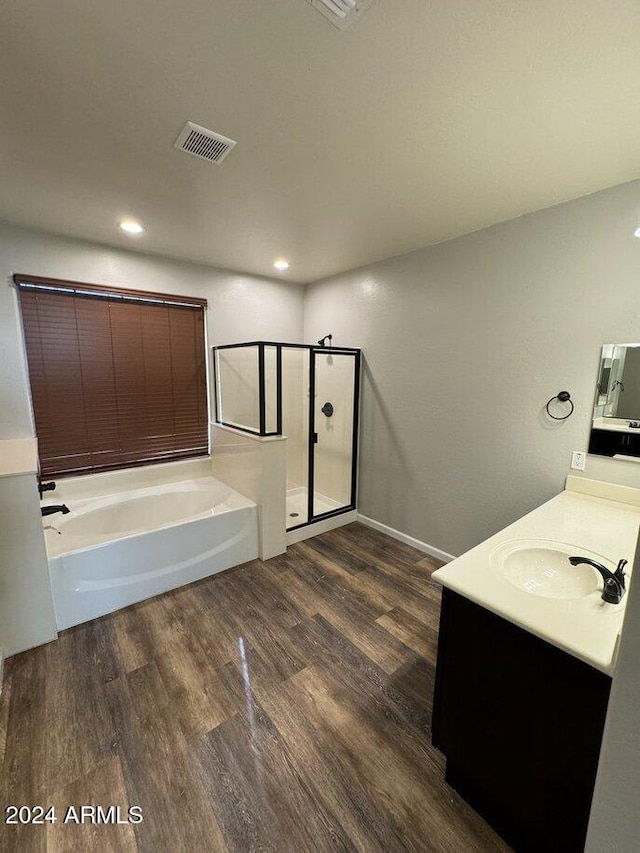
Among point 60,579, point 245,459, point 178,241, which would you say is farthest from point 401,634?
point 178,241

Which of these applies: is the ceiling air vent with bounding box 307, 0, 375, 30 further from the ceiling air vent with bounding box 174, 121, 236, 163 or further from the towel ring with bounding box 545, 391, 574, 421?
the towel ring with bounding box 545, 391, 574, 421

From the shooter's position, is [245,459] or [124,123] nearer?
[124,123]

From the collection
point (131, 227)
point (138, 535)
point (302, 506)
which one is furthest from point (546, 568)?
point (131, 227)

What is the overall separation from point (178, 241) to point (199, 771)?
3161mm

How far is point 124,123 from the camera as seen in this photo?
1394 millimetres

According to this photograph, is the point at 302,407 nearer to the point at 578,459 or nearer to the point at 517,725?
the point at 578,459

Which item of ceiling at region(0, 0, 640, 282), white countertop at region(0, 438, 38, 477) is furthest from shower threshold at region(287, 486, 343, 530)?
ceiling at region(0, 0, 640, 282)

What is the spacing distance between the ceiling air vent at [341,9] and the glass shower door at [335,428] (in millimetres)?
2296

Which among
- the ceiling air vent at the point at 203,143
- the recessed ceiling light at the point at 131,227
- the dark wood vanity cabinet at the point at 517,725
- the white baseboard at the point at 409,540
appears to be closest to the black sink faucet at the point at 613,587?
the dark wood vanity cabinet at the point at 517,725

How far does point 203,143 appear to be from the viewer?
151 cm

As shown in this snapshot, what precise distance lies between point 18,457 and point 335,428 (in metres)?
2.55

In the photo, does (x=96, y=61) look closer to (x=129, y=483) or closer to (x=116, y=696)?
Result: (x=116, y=696)

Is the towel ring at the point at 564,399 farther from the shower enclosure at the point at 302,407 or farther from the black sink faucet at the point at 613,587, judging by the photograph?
the shower enclosure at the point at 302,407

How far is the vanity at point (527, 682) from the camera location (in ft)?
3.03
